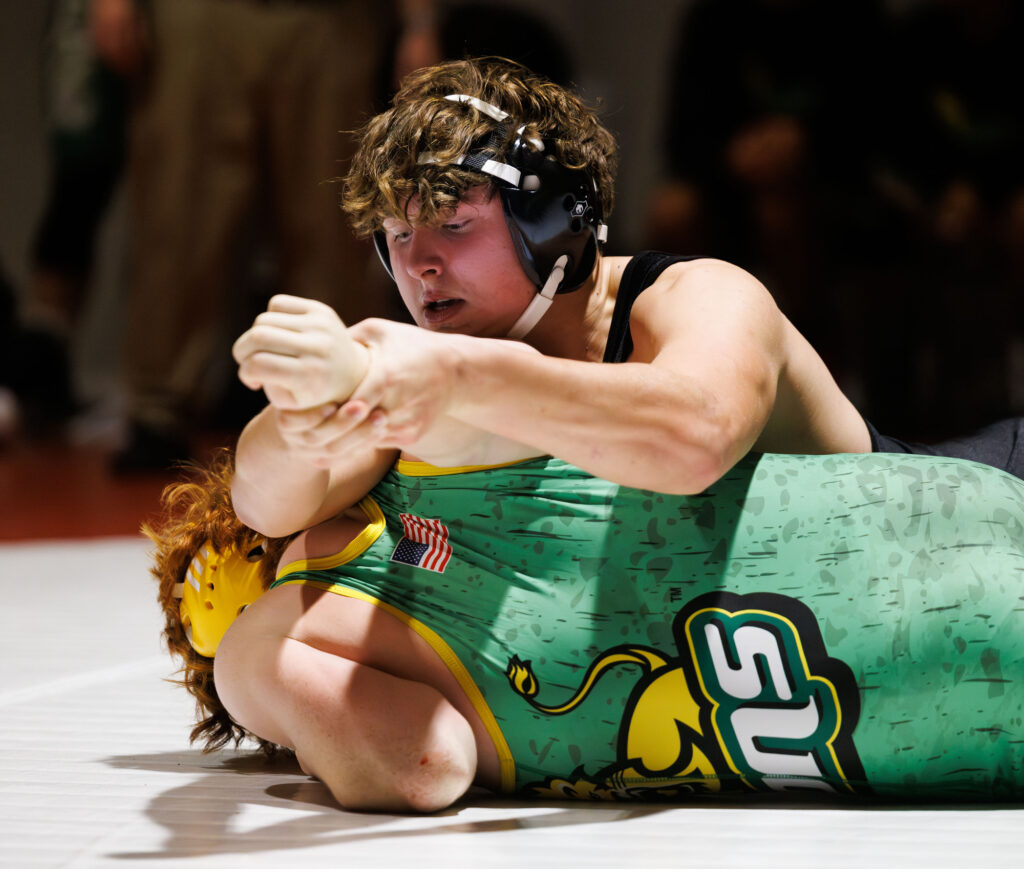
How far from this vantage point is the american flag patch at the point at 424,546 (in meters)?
1.48

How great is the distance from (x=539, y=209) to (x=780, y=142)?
16.1 feet

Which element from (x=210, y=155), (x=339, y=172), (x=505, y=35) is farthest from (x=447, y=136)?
(x=505, y=35)

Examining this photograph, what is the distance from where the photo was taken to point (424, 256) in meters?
1.58

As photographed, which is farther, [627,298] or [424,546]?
[627,298]

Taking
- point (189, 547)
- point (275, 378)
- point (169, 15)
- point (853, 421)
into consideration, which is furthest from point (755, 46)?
point (275, 378)

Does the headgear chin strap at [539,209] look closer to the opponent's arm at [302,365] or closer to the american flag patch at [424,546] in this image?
the american flag patch at [424,546]

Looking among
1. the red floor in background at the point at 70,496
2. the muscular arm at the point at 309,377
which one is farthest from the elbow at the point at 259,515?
the red floor in background at the point at 70,496

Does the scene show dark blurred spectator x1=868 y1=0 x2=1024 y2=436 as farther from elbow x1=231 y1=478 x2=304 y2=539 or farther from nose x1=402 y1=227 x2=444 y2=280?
elbow x1=231 y1=478 x2=304 y2=539

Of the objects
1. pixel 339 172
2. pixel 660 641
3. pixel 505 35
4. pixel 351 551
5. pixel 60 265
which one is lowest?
pixel 660 641

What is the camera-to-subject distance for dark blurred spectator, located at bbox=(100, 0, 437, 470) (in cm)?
523

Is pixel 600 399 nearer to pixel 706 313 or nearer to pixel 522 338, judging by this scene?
pixel 706 313

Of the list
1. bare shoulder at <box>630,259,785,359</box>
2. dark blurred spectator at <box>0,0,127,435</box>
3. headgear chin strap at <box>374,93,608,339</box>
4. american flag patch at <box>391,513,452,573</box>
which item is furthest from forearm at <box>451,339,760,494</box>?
dark blurred spectator at <box>0,0,127,435</box>

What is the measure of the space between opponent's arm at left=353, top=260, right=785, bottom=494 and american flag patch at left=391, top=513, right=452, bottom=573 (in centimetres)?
25

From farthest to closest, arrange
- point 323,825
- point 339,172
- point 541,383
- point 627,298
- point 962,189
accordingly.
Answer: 1. point 962,189
2. point 339,172
3. point 627,298
4. point 323,825
5. point 541,383
